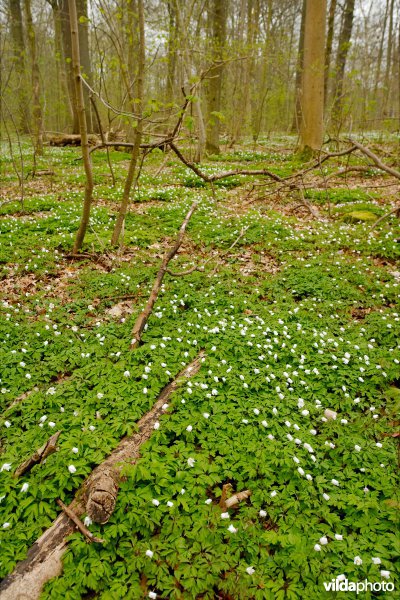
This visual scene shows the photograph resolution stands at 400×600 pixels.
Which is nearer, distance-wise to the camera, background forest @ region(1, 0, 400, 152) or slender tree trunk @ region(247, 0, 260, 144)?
background forest @ region(1, 0, 400, 152)

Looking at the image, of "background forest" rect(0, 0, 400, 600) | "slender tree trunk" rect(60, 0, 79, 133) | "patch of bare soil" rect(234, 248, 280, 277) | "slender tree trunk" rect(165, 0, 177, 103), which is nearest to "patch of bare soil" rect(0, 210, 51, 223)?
"background forest" rect(0, 0, 400, 600)

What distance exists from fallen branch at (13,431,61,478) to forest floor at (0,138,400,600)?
2.3 inches

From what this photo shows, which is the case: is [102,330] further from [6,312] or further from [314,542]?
[314,542]

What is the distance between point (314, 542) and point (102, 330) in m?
3.69

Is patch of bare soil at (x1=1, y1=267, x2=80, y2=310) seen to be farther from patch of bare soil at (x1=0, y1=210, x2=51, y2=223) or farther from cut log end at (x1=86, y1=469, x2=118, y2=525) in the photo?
cut log end at (x1=86, y1=469, x2=118, y2=525)

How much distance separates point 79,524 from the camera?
290 cm

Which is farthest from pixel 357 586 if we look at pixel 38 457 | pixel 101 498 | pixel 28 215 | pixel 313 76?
pixel 313 76

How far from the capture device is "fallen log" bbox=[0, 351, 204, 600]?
2621mm

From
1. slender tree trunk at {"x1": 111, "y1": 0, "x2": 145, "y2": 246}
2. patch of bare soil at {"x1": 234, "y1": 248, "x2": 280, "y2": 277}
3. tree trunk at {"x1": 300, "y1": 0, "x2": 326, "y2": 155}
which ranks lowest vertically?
patch of bare soil at {"x1": 234, "y1": 248, "x2": 280, "y2": 277}

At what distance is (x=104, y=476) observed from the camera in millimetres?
3168

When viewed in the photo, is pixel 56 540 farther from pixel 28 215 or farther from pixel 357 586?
pixel 28 215

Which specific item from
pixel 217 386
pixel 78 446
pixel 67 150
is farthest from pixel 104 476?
pixel 67 150

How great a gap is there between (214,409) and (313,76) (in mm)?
14215

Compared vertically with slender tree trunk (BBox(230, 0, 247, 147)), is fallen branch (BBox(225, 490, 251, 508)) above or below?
below
